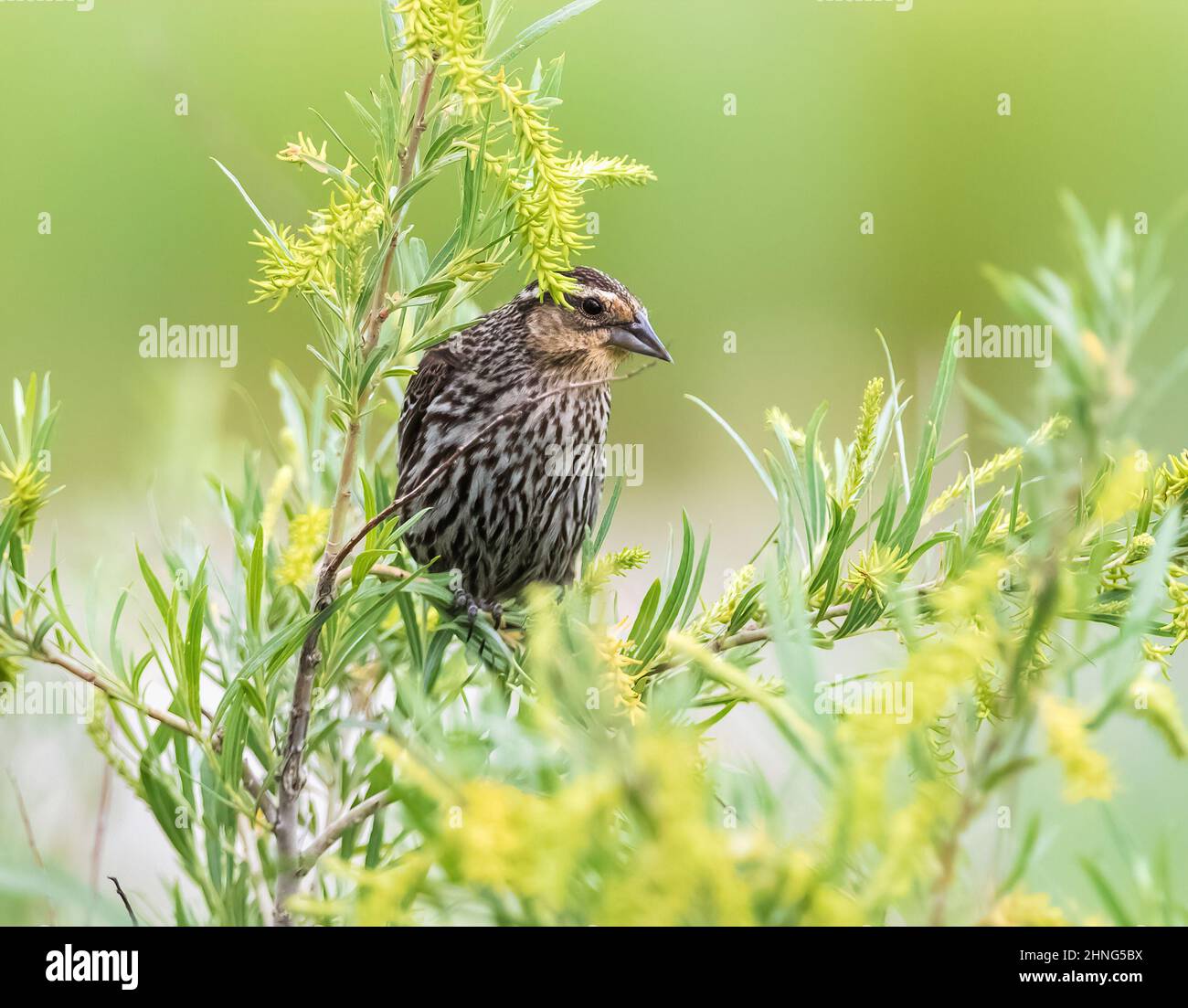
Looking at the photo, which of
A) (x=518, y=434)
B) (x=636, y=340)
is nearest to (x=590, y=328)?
(x=636, y=340)

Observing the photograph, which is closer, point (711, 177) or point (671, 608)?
point (671, 608)

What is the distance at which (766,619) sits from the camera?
2.51 ft

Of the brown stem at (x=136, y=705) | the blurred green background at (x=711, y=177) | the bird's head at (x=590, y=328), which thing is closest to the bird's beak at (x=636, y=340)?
the bird's head at (x=590, y=328)

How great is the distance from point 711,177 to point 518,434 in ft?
Result: 7.22

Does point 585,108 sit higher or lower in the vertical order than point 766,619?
higher

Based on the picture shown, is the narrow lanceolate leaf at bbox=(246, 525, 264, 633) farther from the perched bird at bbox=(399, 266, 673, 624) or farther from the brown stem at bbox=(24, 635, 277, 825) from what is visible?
the perched bird at bbox=(399, 266, 673, 624)

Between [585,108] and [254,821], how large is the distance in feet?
9.14

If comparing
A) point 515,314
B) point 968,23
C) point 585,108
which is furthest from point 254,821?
point 968,23

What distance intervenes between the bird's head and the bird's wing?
0.13 m

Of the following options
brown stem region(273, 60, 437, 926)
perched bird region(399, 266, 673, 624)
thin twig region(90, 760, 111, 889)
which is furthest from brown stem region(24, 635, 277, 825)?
perched bird region(399, 266, 673, 624)

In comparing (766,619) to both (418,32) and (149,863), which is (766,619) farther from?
(149,863)

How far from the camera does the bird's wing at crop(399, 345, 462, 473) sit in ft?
5.84

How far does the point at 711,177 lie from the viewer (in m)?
3.62

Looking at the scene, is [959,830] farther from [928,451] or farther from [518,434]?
[518,434]
